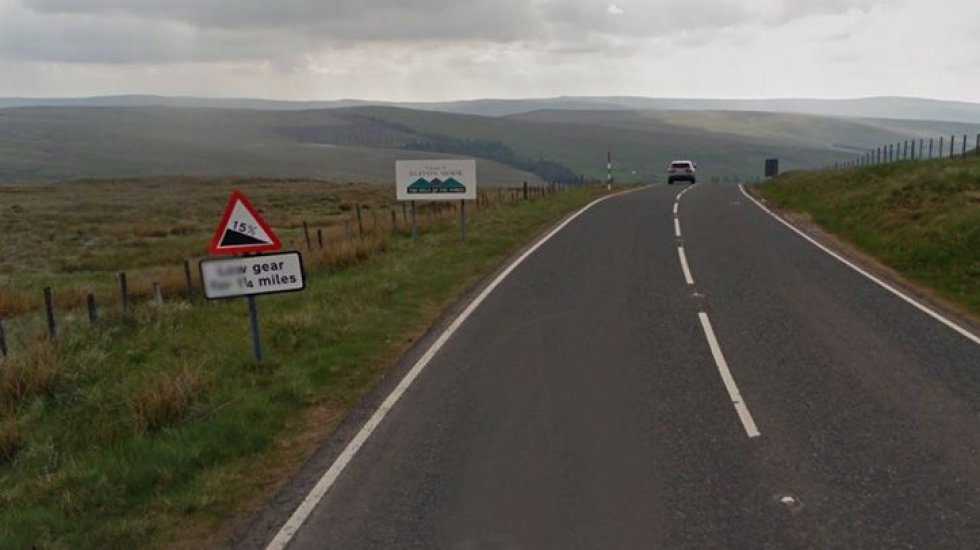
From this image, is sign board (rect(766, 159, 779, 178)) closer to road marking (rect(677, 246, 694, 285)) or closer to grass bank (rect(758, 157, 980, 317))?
grass bank (rect(758, 157, 980, 317))

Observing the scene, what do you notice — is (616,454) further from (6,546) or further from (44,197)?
(44,197)

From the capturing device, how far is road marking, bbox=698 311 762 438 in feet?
22.0

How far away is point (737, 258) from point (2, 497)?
1365 centimetres

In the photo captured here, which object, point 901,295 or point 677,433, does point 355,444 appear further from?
point 901,295

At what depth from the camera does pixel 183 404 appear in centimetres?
731

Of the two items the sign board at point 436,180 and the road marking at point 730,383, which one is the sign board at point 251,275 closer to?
the road marking at point 730,383

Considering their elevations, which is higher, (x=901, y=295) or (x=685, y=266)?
(x=685, y=266)

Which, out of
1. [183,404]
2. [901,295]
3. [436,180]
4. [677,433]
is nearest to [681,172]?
[436,180]

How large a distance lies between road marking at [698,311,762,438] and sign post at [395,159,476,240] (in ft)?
29.4

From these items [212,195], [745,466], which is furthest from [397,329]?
[212,195]

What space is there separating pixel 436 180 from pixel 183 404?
1197cm

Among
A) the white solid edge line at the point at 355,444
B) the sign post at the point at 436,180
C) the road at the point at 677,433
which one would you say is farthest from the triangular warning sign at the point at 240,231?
the sign post at the point at 436,180

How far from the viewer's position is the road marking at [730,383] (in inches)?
264

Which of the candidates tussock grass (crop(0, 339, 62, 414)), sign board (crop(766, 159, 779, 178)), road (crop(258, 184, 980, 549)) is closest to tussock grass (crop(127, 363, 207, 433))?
tussock grass (crop(0, 339, 62, 414))
